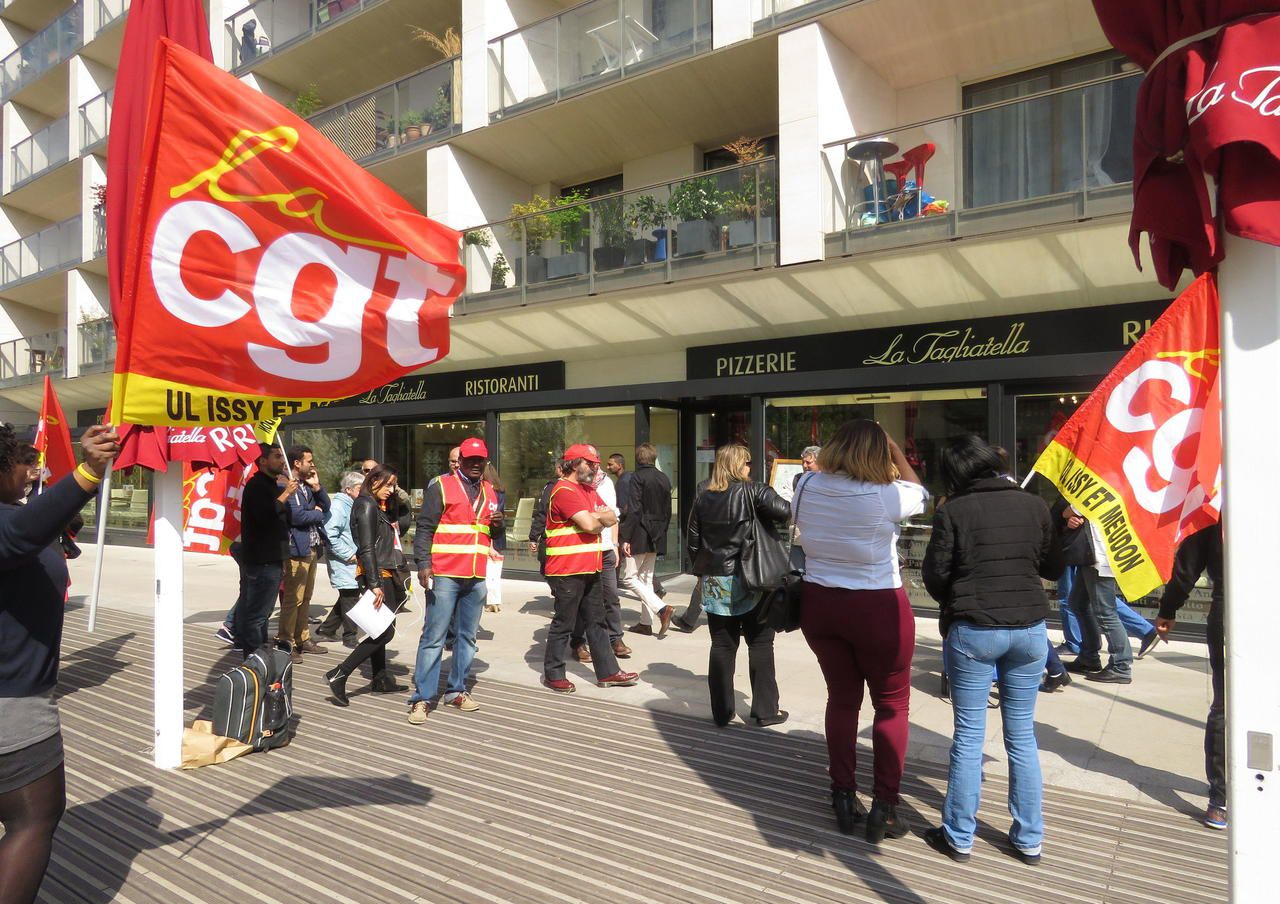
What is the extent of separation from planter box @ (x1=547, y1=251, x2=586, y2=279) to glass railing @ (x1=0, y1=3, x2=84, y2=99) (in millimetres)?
19241

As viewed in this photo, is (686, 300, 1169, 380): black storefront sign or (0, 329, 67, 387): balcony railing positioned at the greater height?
(0, 329, 67, 387): balcony railing

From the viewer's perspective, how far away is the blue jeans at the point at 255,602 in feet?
22.5

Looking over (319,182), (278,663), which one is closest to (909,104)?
(319,182)

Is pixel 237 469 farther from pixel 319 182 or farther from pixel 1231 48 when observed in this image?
pixel 1231 48

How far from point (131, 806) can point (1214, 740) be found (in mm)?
5705

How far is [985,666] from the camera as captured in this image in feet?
12.6

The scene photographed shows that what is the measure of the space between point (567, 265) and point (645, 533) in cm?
539

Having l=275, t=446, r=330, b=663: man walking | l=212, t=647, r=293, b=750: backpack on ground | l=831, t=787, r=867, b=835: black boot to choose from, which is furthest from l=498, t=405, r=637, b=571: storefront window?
l=831, t=787, r=867, b=835: black boot

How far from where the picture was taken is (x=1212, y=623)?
4453mm

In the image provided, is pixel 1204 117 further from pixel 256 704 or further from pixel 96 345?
pixel 96 345

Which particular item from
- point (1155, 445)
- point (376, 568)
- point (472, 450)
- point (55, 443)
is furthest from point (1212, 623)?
point (55, 443)

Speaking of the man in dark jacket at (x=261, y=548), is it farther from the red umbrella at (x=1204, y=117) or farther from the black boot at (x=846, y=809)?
the red umbrella at (x=1204, y=117)

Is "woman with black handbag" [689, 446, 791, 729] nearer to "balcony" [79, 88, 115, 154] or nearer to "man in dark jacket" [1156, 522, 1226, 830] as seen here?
"man in dark jacket" [1156, 522, 1226, 830]

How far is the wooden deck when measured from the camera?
11.7ft
